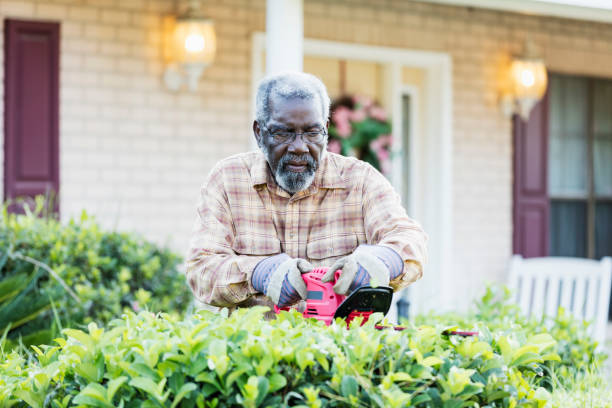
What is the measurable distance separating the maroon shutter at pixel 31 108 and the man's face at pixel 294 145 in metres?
3.47

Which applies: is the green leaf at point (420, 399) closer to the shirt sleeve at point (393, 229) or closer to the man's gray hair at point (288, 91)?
the shirt sleeve at point (393, 229)

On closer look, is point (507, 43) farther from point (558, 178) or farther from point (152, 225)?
point (152, 225)


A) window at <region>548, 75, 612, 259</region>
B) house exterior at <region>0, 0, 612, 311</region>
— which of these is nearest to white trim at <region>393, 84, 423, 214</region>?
house exterior at <region>0, 0, 612, 311</region>

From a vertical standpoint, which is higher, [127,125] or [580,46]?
[580,46]

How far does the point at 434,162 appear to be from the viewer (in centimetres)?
720

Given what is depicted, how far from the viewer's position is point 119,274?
13.6ft

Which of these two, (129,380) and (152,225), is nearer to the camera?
(129,380)

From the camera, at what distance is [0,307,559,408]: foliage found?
1636mm

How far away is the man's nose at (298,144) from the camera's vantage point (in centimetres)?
242

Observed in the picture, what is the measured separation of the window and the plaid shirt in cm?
554

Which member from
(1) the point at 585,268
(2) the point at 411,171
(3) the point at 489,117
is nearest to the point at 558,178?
(3) the point at 489,117

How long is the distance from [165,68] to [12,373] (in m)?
4.11

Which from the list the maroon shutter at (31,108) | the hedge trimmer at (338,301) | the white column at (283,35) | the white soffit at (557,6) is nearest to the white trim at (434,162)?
the white soffit at (557,6)

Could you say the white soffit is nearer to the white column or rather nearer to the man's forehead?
the white column
